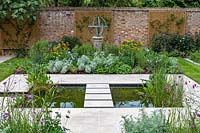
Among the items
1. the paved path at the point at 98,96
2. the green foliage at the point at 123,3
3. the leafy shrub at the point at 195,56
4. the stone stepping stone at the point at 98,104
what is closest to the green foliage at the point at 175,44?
the leafy shrub at the point at 195,56

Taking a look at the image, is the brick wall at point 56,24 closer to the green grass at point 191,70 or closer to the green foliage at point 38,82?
the green grass at point 191,70

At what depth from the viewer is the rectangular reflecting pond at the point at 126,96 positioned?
259 inches

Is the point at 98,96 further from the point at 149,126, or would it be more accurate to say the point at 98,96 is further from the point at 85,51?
the point at 85,51

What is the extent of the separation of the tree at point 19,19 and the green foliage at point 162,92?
8.20 meters

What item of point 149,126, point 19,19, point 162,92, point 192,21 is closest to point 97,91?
point 162,92

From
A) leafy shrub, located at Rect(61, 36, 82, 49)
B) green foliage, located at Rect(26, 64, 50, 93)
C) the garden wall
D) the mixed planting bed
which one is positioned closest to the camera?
the mixed planting bed

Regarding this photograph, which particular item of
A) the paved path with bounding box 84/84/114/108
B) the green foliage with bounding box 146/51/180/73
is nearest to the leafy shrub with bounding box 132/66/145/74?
the green foliage with bounding box 146/51/180/73

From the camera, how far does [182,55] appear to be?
1404 cm

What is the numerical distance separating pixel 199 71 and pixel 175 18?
525 centimetres

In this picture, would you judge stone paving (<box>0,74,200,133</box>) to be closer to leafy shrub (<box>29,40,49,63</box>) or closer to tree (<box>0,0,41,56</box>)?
leafy shrub (<box>29,40,49,63</box>)

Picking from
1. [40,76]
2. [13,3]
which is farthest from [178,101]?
[13,3]

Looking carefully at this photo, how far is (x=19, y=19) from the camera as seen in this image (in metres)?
14.0

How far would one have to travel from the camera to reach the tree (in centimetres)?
1389

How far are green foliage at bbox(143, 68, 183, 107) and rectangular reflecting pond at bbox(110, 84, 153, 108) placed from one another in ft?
0.52
